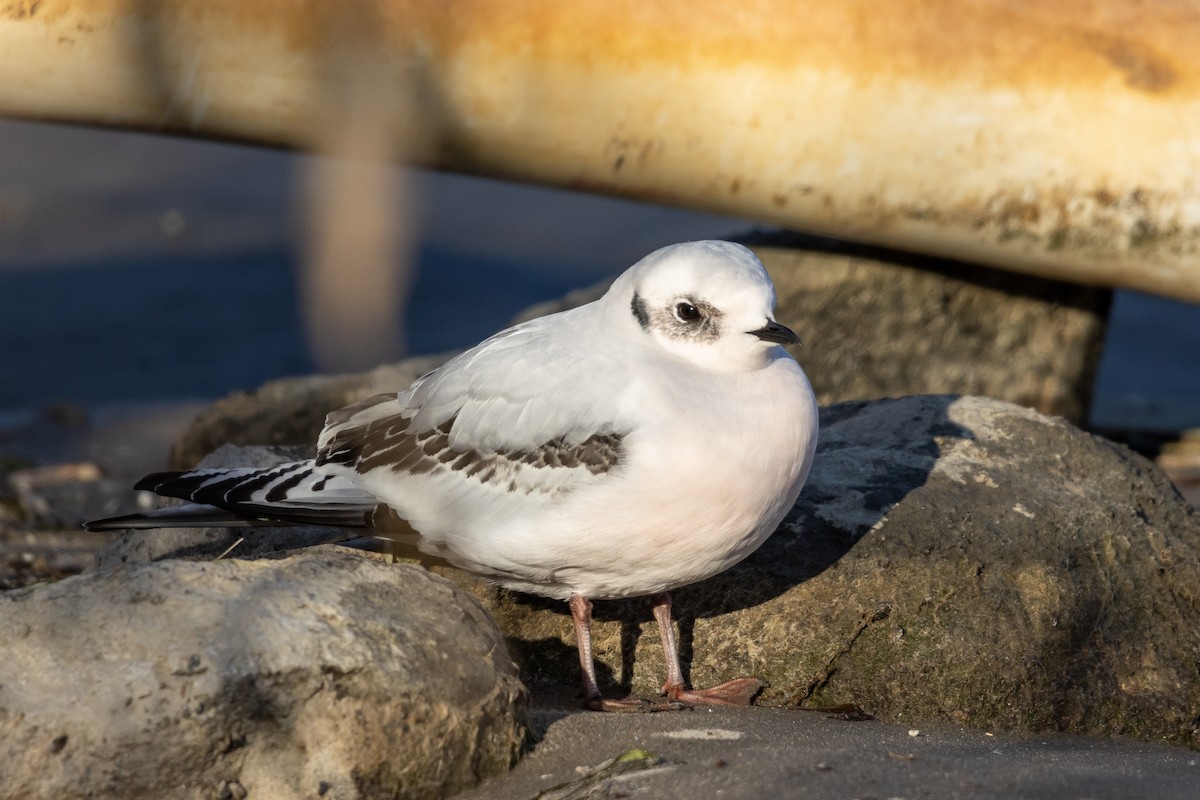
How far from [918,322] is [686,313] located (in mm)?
3643

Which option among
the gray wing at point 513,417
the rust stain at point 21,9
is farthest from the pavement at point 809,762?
the rust stain at point 21,9

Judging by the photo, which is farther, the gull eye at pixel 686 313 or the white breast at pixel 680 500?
the gull eye at pixel 686 313

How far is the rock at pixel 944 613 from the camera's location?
4.59m

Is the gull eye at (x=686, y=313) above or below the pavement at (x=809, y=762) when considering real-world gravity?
above

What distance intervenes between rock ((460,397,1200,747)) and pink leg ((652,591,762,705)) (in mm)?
92

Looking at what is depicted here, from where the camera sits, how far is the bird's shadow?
475cm

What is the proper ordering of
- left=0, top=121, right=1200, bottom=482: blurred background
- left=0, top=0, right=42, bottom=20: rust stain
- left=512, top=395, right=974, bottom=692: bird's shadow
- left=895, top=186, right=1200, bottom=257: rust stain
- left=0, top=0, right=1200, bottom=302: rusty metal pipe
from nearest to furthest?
left=512, top=395, right=974, bottom=692: bird's shadow < left=0, top=0, right=42, bottom=20: rust stain < left=0, top=0, right=1200, bottom=302: rusty metal pipe < left=895, top=186, right=1200, bottom=257: rust stain < left=0, top=121, right=1200, bottom=482: blurred background

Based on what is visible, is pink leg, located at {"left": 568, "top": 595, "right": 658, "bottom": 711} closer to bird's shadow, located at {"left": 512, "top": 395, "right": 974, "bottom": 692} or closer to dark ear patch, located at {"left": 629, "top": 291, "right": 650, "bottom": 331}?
bird's shadow, located at {"left": 512, "top": 395, "right": 974, "bottom": 692}

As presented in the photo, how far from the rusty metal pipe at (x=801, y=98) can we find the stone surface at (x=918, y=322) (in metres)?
0.51

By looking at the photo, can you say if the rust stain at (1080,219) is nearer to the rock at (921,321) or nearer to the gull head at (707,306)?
the rock at (921,321)

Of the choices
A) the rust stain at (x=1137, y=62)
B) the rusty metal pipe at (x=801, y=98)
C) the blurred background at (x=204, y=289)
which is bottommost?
the blurred background at (x=204, y=289)

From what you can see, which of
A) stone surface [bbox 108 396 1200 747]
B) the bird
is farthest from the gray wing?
stone surface [bbox 108 396 1200 747]

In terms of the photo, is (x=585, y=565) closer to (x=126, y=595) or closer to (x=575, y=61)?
(x=126, y=595)

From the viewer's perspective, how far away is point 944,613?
15.3ft
